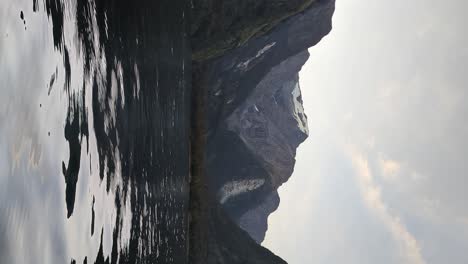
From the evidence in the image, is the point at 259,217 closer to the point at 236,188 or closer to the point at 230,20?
the point at 236,188

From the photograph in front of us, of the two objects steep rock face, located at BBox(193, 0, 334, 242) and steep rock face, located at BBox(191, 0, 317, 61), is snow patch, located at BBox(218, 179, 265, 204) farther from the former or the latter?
steep rock face, located at BBox(191, 0, 317, 61)

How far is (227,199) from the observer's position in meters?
33.0

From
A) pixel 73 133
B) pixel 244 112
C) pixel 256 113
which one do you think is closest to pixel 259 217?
pixel 256 113

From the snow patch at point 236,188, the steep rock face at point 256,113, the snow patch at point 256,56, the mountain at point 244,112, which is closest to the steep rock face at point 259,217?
the mountain at point 244,112

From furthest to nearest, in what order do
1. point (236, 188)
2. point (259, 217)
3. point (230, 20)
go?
point (259, 217) → point (236, 188) → point (230, 20)

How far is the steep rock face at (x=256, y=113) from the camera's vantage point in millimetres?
26188

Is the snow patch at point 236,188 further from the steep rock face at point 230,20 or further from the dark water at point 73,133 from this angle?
the dark water at point 73,133

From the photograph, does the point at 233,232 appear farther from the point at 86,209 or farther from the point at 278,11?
the point at 86,209

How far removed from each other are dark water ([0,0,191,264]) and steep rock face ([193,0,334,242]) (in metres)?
20.6

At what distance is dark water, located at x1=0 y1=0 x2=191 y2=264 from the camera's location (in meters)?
0.79

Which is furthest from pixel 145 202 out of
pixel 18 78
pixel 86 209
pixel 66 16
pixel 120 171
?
pixel 18 78

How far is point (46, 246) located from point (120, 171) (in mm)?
1296

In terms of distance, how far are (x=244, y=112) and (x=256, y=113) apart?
5.70 feet

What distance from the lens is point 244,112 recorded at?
3344cm
